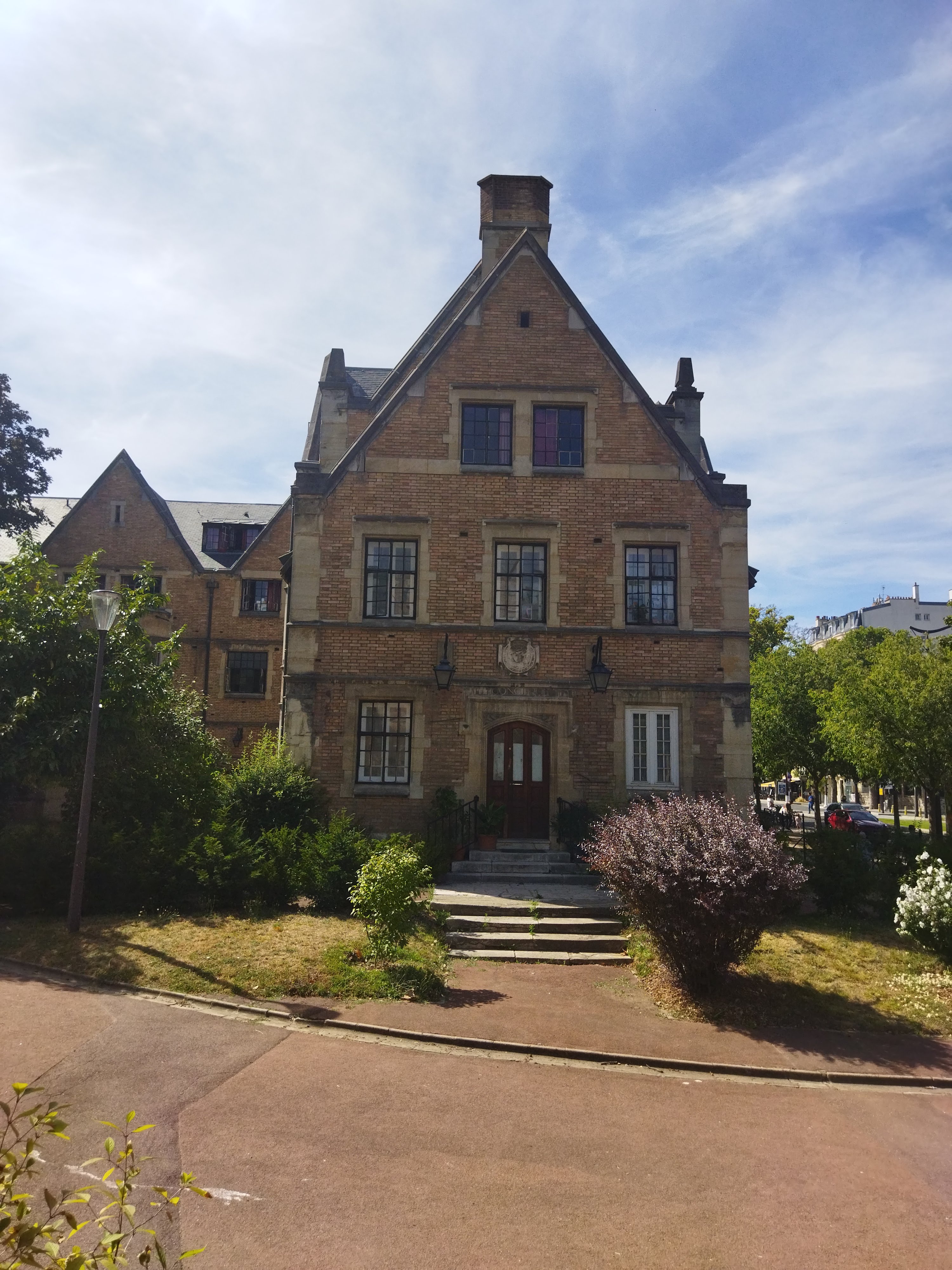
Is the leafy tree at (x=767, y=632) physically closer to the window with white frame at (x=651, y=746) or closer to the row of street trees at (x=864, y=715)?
the row of street trees at (x=864, y=715)

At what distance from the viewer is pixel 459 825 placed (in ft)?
54.7

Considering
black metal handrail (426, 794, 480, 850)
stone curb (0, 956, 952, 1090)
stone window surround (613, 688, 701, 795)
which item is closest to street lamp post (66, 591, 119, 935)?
stone curb (0, 956, 952, 1090)

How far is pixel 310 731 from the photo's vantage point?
17125 mm

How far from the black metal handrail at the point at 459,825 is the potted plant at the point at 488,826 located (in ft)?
0.27

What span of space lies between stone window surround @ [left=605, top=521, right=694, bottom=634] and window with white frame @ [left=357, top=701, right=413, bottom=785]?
4.72 metres

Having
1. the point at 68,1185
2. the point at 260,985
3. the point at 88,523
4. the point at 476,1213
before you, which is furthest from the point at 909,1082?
the point at 88,523

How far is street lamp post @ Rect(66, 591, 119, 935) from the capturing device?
37.3 feet

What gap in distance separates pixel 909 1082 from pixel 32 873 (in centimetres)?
1137

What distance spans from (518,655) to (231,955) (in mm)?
8598

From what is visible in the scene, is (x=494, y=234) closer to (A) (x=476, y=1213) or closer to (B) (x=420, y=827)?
(B) (x=420, y=827)

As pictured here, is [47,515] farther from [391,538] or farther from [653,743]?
[653,743]

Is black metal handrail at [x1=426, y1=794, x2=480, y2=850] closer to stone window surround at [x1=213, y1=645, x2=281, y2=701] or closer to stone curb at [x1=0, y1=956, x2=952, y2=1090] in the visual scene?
stone curb at [x1=0, y1=956, x2=952, y2=1090]

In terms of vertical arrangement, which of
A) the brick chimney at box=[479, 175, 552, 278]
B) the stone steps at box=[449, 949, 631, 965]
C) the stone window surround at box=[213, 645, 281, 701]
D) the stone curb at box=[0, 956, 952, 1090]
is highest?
the brick chimney at box=[479, 175, 552, 278]

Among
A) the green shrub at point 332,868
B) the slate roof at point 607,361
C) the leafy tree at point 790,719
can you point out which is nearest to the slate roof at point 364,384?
the slate roof at point 607,361
